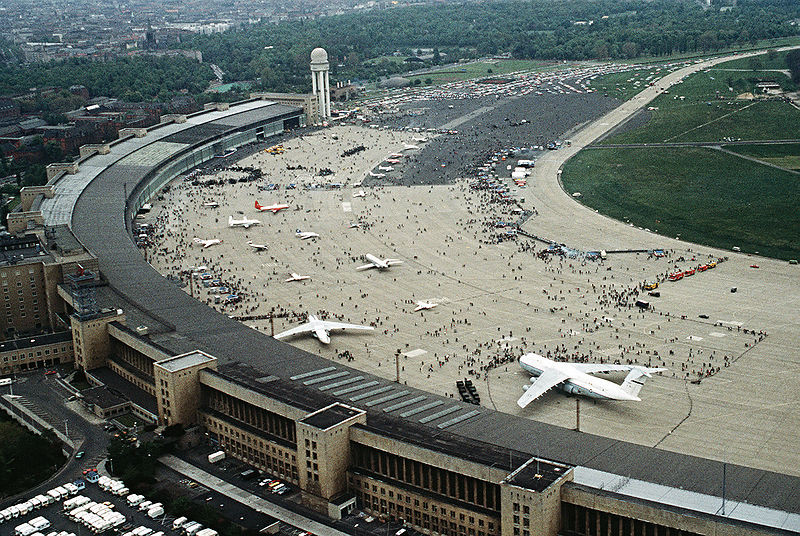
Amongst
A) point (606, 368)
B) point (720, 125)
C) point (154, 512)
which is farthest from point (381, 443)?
point (720, 125)

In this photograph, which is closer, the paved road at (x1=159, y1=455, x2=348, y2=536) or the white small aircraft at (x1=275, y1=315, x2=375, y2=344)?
the paved road at (x1=159, y1=455, x2=348, y2=536)

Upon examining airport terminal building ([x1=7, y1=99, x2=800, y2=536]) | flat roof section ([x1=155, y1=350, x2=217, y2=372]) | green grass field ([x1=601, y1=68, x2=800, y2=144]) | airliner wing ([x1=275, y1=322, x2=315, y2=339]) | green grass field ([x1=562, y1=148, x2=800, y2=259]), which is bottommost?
green grass field ([x1=562, y1=148, x2=800, y2=259])

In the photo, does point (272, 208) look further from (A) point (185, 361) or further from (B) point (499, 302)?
(A) point (185, 361)

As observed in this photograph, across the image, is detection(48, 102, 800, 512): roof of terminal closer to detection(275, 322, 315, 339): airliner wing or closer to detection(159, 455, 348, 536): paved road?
detection(275, 322, 315, 339): airliner wing

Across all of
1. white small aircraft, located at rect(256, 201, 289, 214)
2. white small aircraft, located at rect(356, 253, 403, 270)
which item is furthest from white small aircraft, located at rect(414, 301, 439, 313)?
white small aircraft, located at rect(256, 201, 289, 214)

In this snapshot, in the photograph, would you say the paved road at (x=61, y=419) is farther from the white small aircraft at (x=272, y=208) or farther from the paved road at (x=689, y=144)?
the paved road at (x=689, y=144)

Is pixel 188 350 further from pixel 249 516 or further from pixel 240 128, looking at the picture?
pixel 240 128
